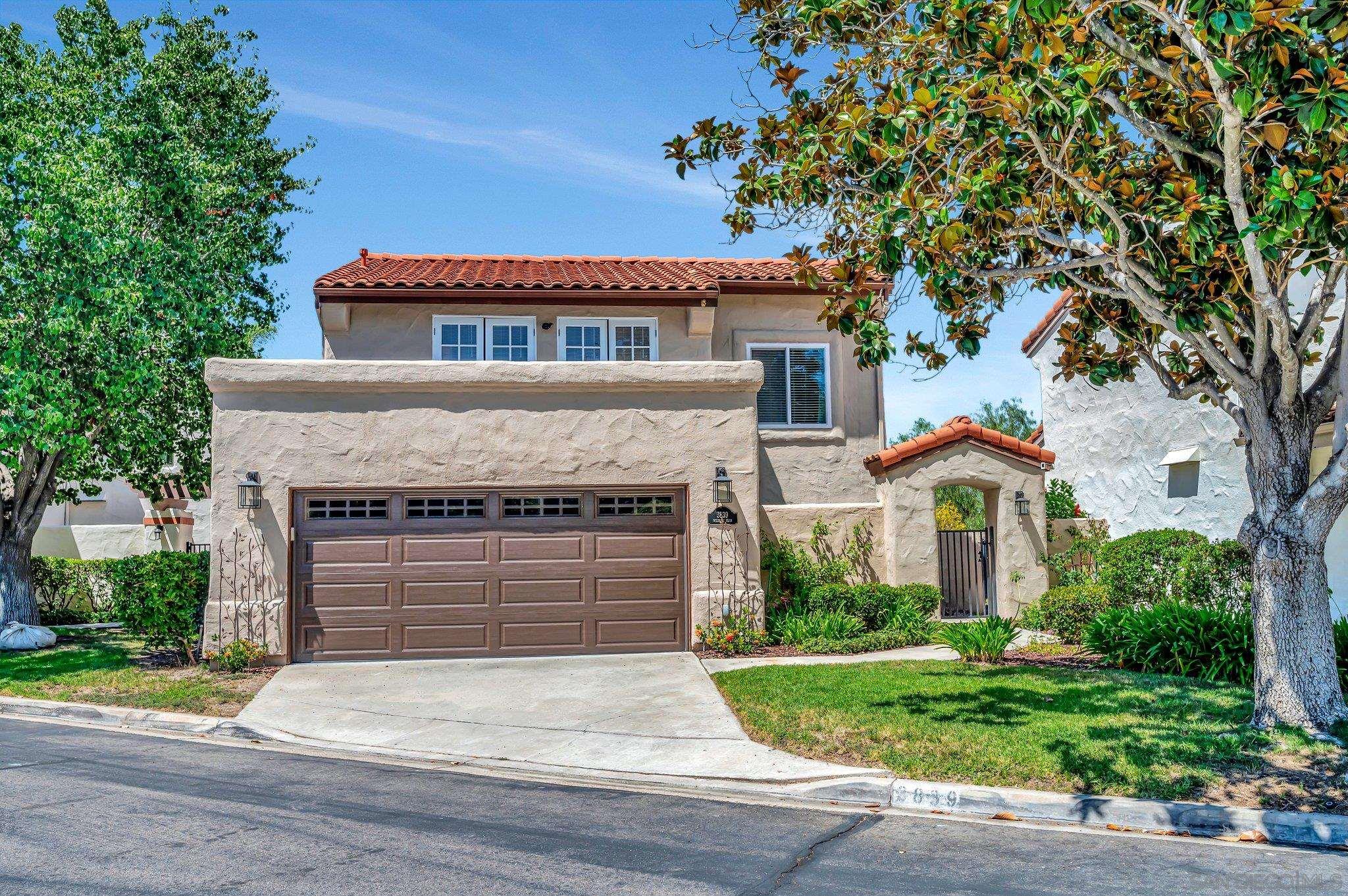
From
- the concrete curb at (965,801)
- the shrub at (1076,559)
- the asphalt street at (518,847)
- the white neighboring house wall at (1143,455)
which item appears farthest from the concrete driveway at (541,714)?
the white neighboring house wall at (1143,455)

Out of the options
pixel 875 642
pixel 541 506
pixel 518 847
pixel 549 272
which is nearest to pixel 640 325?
pixel 549 272

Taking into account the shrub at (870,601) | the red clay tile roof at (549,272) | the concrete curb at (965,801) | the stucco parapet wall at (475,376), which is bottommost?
the concrete curb at (965,801)

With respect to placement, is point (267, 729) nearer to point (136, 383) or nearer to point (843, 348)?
point (136, 383)

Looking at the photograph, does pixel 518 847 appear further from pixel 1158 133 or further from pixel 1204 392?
pixel 1204 392

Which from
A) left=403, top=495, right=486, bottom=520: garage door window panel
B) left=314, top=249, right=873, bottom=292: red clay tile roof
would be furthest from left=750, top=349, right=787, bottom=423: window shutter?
left=403, top=495, right=486, bottom=520: garage door window panel

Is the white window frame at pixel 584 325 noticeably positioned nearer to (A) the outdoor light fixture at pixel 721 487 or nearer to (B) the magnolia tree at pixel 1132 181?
(A) the outdoor light fixture at pixel 721 487

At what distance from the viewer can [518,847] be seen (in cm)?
679

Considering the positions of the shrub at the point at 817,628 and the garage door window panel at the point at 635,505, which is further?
the garage door window panel at the point at 635,505

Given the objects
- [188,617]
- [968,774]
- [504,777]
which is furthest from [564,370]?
[968,774]

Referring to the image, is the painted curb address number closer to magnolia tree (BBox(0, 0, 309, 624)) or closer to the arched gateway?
the arched gateway

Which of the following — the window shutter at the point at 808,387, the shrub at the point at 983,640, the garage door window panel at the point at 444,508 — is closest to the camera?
the shrub at the point at 983,640

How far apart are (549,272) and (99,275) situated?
24.2 ft

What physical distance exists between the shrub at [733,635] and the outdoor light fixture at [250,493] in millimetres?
6264

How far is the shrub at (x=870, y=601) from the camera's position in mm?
16141
